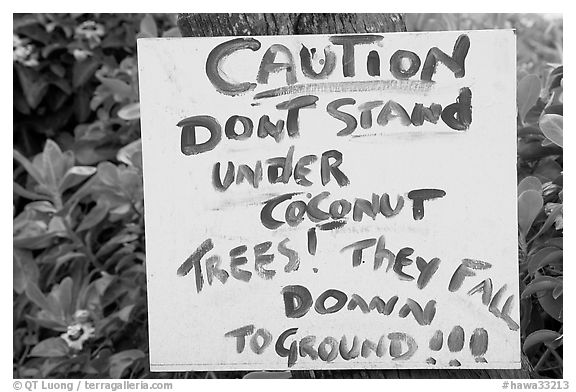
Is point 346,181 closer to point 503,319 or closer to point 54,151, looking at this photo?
point 503,319

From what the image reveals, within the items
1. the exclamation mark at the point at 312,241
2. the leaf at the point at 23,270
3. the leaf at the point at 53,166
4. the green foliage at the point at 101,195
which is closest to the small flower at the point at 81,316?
the green foliage at the point at 101,195

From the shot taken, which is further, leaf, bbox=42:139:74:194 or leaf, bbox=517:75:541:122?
leaf, bbox=42:139:74:194

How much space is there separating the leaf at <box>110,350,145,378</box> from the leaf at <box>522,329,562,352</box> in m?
0.63

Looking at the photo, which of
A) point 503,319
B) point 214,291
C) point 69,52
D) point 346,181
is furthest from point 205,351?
point 69,52

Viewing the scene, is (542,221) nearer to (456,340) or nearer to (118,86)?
(456,340)

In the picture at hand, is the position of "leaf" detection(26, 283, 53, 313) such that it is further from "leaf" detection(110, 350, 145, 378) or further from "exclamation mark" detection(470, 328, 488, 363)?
"exclamation mark" detection(470, 328, 488, 363)

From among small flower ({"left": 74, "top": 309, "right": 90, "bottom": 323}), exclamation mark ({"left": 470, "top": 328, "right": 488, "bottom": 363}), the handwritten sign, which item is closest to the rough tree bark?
the handwritten sign

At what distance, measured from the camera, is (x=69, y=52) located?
1487 mm

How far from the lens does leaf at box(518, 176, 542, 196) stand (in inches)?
39.2

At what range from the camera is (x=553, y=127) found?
968 millimetres

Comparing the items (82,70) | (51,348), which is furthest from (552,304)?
(82,70)

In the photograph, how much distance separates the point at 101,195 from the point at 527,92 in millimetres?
747

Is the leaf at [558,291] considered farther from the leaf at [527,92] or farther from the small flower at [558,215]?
the leaf at [527,92]

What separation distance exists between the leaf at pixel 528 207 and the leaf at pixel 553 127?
0.08 meters
